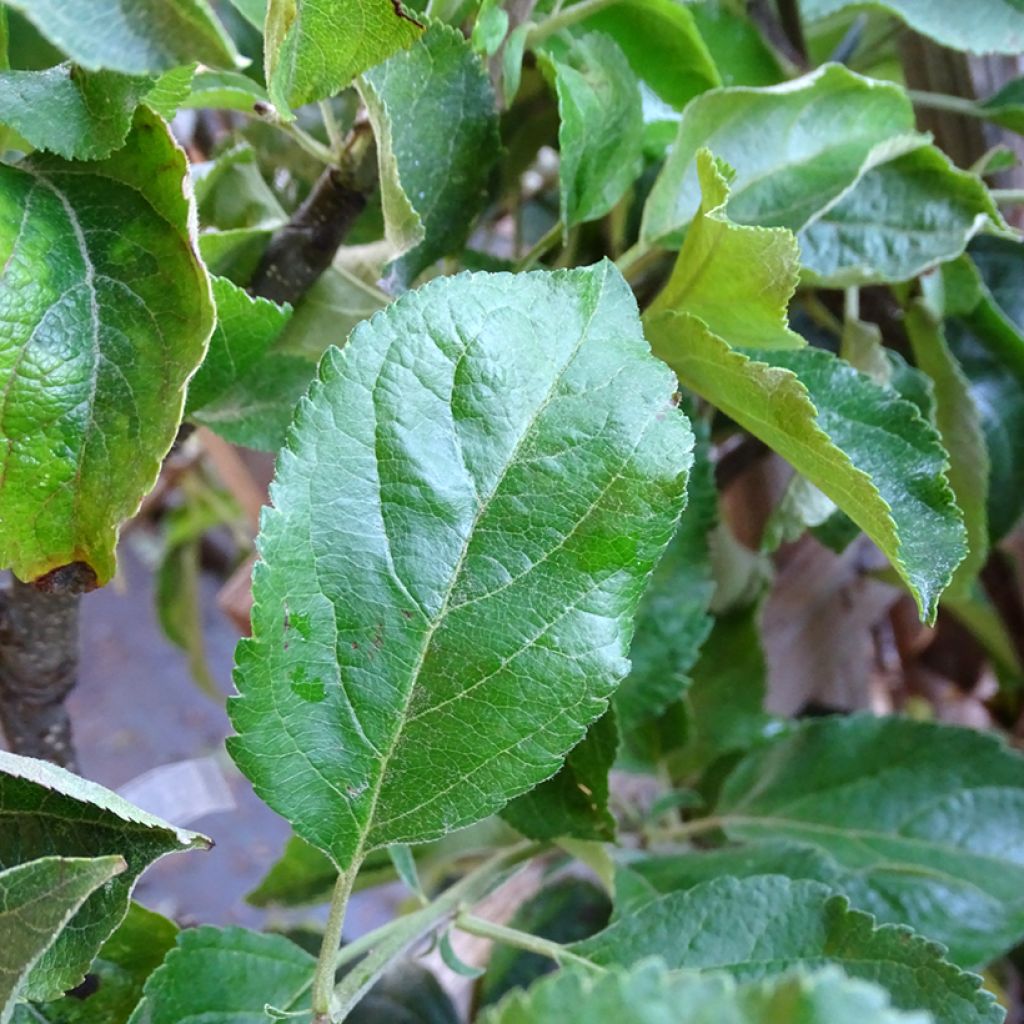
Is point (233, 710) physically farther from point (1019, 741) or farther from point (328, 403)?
point (1019, 741)

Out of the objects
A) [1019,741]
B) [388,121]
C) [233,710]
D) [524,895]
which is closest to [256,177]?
[388,121]

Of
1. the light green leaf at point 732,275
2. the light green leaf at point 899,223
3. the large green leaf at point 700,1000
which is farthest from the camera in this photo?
the light green leaf at point 899,223

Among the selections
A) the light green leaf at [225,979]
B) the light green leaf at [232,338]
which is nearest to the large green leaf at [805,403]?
the light green leaf at [232,338]

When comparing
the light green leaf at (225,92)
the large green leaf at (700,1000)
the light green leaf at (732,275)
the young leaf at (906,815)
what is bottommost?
the young leaf at (906,815)

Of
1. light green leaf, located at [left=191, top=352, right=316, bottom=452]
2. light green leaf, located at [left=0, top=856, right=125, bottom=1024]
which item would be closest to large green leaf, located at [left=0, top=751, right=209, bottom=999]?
light green leaf, located at [left=0, top=856, right=125, bottom=1024]

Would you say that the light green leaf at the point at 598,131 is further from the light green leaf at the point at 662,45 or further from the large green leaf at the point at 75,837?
the large green leaf at the point at 75,837

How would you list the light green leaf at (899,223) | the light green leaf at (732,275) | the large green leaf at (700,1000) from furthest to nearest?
the light green leaf at (899,223), the light green leaf at (732,275), the large green leaf at (700,1000)

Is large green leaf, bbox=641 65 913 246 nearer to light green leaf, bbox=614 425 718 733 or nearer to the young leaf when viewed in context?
light green leaf, bbox=614 425 718 733
